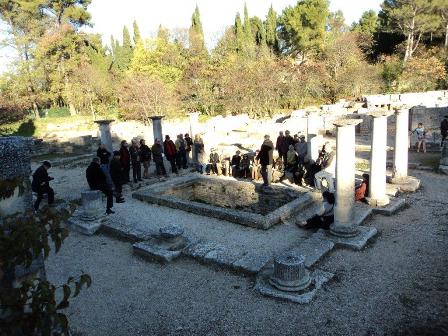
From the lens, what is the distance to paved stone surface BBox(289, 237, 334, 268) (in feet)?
23.3

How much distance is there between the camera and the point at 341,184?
319 inches

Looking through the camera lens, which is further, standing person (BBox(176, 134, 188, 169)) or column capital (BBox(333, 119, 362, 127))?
standing person (BBox(176, 134, 188, 169))

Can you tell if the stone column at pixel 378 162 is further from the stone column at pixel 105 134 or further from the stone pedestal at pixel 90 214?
the stone column at pixel 105 134

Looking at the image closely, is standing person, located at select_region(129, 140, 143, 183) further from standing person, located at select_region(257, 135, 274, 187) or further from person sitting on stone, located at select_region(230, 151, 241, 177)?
standing person, located at select_region(257, 135, 274, 187)

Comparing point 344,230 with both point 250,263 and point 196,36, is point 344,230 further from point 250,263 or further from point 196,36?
point 196,36

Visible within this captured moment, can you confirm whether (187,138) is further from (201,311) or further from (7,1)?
(7,1)

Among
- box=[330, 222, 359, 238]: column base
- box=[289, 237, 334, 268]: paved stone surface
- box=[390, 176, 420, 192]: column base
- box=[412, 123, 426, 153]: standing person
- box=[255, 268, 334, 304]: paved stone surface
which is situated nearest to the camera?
A: box=[255, 268, 334, 304]: paved stone surface

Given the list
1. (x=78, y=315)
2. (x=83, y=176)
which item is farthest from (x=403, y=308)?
(x=83, y=176)

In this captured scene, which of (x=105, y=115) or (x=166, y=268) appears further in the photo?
(x=105, y=115)

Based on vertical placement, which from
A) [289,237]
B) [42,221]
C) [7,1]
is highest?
[7,1]

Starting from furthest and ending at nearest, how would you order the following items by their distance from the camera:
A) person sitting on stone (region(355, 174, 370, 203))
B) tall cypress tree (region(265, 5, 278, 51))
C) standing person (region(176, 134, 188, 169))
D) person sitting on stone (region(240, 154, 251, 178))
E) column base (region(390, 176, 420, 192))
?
tall cypress tree (region(265, 5, 278, 51)), standing person (region(176, 134, 188, 169)), person sitting on stone (region(240, 154, 251, 178)), column base (region(390, 176, 420, 192)), person sitting on stone (region(355, 174, 370, 203))

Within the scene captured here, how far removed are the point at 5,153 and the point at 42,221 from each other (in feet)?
7.03

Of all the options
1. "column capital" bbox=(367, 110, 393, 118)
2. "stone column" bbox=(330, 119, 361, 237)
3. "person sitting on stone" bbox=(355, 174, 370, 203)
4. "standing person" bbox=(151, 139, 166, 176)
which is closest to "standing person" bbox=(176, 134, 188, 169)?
"standing person" bbox=(151, 139, 166, 176)

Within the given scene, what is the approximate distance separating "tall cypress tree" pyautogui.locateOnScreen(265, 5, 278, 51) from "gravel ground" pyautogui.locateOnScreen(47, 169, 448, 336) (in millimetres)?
41410
